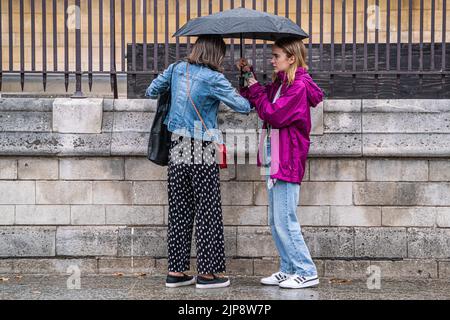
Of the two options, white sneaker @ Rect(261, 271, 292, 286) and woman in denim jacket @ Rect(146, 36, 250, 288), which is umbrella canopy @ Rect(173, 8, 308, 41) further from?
white sneaker @ Rect(261, 271, 292, 286)

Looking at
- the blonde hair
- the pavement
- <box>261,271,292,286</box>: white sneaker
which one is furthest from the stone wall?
the blonde hair

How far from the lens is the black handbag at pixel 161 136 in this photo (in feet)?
24.1

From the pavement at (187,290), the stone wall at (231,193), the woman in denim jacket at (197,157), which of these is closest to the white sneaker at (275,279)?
the pavement at (187,290)

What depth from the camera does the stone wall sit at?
802 centimetres

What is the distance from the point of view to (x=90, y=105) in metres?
8.09

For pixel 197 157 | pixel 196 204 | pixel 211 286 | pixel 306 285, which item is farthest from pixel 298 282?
pixel 197 157

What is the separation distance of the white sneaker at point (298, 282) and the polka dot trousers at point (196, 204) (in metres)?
0.52

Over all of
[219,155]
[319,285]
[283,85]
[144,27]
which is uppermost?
[144,27]

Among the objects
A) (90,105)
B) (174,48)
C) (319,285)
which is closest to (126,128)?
(90,105)

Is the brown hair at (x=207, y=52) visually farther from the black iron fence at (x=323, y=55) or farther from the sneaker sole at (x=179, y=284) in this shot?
the sneaker sole at (x=179, y=284)

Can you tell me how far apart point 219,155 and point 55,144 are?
166cm

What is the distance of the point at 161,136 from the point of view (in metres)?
7.38

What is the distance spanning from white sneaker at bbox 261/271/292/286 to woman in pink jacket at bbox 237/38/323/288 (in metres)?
0.13

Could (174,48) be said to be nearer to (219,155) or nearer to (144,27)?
(144,27)
